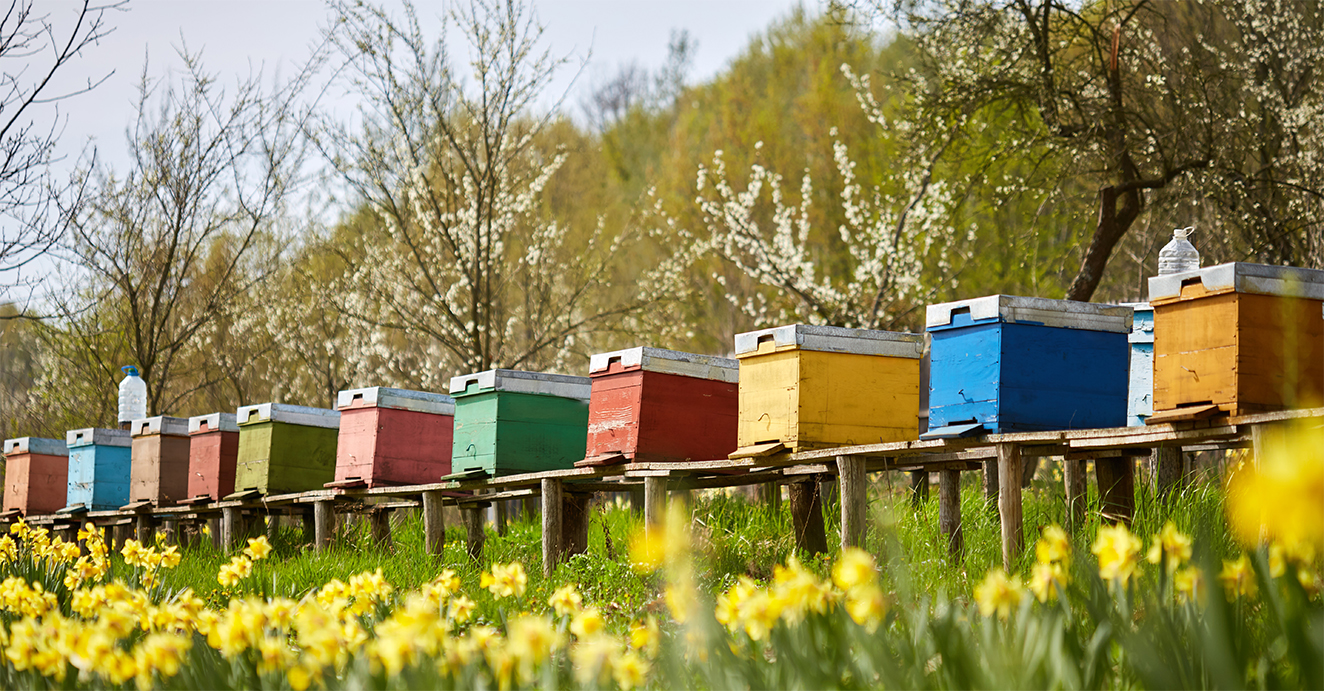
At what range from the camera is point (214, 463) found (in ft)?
41.9

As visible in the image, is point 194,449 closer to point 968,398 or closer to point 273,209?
point 273,209

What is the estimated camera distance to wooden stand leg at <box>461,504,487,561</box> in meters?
11.4

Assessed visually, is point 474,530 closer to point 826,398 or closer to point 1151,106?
point 826,398

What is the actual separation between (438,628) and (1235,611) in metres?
2.36

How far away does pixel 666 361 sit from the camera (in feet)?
28.9

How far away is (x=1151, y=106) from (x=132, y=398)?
44.5 ft

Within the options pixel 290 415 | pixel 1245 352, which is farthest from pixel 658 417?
pixel 290 415

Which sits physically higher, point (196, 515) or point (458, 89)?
point (458, 89)

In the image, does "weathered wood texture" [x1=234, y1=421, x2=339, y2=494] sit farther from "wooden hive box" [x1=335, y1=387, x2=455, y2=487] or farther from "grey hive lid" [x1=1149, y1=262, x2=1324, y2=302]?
"grey hive lid" [x1=1149, y1=262, x2=1324, y2=302]

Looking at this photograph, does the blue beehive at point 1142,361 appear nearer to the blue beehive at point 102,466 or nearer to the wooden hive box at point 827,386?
the wooden hive box at point 827,386

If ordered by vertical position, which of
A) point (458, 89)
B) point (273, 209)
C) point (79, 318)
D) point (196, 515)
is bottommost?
point (196, 515)

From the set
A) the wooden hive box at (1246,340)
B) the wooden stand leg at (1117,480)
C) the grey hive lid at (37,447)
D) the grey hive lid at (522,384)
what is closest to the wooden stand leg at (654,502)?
the grey hive lid at (522,384)

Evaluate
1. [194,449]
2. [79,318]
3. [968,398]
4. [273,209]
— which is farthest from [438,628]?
[79,318]

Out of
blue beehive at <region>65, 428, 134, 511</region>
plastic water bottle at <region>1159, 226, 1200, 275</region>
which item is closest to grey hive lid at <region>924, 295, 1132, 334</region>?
plastic water bottle at <region>1159, 226, 1200, 275</region>
